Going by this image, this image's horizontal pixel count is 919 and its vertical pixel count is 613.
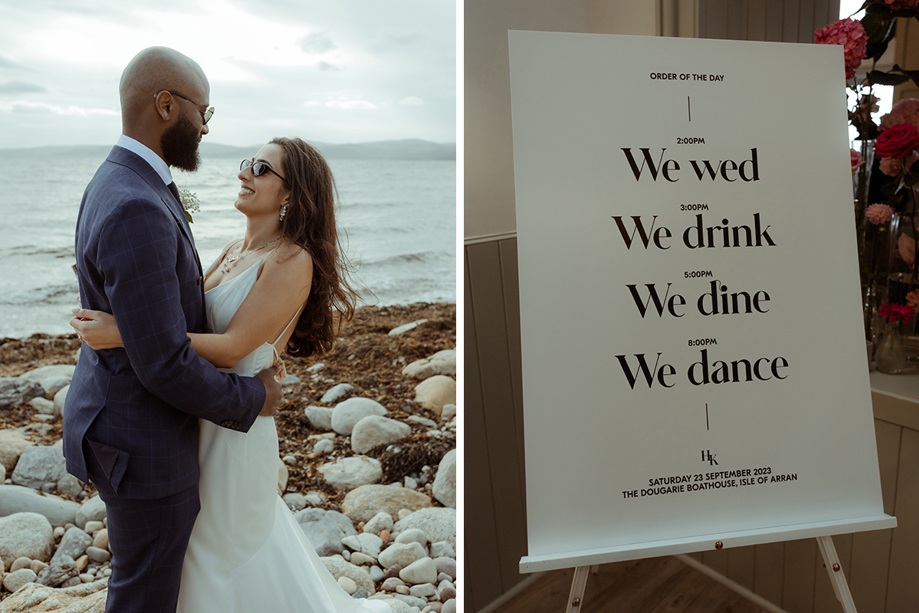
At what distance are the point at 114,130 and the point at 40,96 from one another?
33cm

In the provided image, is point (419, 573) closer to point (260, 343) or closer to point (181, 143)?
point (260, 343)

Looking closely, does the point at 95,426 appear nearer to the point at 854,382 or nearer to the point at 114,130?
the point at 854,382

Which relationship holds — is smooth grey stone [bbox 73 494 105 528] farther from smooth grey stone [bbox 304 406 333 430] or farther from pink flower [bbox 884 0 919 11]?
pink flower [bbox 884 0 919 11]

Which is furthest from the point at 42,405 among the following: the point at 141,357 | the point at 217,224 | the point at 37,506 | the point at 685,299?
the point at 685,299

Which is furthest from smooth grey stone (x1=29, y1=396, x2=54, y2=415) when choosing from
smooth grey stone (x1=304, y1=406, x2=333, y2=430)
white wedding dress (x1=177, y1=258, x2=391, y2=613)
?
white wedding dress (x1=177, y1=258, x2=391, y2=613)

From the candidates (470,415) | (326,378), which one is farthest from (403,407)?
(470,415)

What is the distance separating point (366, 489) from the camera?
2.53 metres

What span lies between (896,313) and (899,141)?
455mm

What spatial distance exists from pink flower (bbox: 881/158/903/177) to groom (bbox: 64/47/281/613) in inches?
66.6

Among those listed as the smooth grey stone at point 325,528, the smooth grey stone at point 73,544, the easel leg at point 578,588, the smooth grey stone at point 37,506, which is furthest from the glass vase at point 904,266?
the smooth grey stone at point 37,506

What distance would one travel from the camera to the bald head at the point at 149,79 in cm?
98

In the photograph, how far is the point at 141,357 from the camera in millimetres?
934

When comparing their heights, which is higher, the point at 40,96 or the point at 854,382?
the point at 40,96

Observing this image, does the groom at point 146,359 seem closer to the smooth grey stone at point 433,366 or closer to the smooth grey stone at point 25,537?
the smooth grey stone at point 25,537
